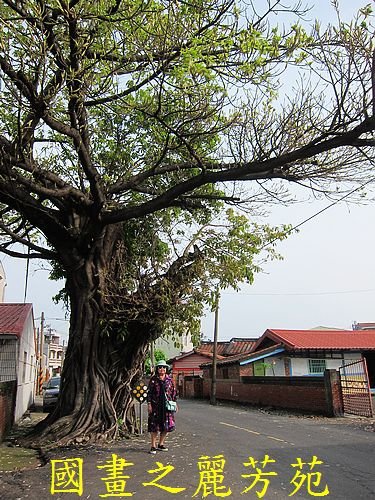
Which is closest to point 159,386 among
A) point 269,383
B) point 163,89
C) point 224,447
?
point 224,447

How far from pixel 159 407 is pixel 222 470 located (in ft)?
6.39

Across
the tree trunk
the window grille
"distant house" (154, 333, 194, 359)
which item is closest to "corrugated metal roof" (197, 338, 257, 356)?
"distant house" (154, 333, 194, 359)

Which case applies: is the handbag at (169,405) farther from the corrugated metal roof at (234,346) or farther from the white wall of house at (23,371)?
the corrugated metal roof at (234,346)

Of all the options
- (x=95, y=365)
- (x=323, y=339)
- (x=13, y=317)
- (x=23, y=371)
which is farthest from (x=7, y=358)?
(x=323, y=339)

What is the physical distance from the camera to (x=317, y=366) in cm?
2670

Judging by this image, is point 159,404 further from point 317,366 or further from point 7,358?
point 317,366

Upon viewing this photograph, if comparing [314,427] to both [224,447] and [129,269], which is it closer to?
[224,447]

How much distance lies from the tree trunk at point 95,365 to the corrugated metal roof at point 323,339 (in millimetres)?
15248

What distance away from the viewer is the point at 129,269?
1289cm

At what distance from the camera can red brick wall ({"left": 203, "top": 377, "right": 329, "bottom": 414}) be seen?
19.5 m

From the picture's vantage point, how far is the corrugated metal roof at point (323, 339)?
26.0 metres

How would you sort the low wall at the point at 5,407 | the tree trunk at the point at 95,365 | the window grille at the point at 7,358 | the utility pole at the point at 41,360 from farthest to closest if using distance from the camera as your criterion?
the utility pole at the point at 41,360 < the window grille at the point at 7,358 < the low wall at the point at 5,407 < the tree trunk at the point at 95,365

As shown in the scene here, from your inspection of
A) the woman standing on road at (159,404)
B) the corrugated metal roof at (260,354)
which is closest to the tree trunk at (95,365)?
the woman standing on road at (159,404)

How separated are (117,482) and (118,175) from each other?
825 cm
